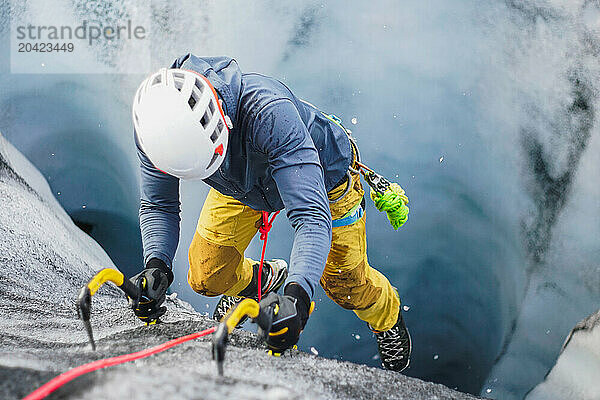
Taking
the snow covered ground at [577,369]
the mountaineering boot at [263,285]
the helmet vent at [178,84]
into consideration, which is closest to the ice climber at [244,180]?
the helmet vent at [178,84]

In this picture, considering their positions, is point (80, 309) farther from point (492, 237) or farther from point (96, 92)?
point (492, 237)

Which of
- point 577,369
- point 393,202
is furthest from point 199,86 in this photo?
point 577,369

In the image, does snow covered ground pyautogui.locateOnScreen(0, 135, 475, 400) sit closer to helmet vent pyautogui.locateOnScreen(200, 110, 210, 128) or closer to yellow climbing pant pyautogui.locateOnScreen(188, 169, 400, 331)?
yellow climbing pant pyautogui.locateOnScreen(188, 169, 400, 331)

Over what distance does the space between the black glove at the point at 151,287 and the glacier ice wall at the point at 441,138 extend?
0.94 meters

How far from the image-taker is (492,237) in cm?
204

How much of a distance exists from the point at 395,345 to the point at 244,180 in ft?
3.06

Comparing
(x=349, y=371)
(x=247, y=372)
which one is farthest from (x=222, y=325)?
(x=349, y=371)

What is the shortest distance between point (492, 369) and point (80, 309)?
1737mm

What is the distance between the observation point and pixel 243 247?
1.55 m

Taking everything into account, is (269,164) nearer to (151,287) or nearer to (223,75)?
(223,75)

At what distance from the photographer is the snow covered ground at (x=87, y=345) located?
2.37 ft

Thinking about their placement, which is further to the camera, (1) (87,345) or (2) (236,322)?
(1) (87,345)

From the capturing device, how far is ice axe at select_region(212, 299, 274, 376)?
0.80 m

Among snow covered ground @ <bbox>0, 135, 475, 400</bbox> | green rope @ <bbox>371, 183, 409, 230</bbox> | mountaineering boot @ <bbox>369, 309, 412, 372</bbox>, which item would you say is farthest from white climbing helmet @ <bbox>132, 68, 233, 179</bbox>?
mountaineering boot @ <bbox>369, 309, 412, 372</bbox>
